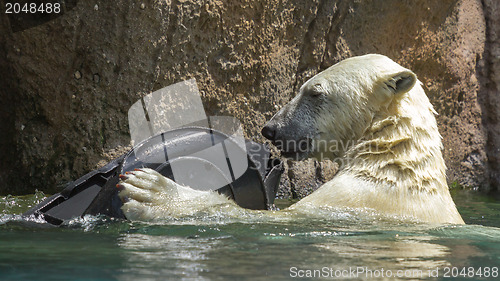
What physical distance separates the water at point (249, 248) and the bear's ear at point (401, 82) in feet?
2.40

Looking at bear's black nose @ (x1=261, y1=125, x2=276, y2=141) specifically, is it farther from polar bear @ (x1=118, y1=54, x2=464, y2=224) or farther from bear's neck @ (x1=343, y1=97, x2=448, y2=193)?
bear's neck @ (x1=343, y1=97, x2=448, y2=193)

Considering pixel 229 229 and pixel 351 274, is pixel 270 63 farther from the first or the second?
pixel 351 274

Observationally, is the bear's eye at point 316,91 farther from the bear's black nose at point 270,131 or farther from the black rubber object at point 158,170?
the black rubber object at point 158,170

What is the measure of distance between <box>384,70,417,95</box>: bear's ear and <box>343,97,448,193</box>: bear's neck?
76 millimetres

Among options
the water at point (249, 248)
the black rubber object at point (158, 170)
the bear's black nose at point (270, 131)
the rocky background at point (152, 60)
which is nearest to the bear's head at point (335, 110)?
the bear's black nose at point (270, 131)

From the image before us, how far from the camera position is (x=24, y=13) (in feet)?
15.3

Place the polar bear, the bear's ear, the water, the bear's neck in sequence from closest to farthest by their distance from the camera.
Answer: the water → the polar bear → the bear's neck → the bear's ear

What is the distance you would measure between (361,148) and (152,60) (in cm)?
188

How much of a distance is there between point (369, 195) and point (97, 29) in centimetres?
231

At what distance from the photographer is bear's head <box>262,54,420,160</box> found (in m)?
3.73

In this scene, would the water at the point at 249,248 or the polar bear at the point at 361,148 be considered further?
the polar bear at the point at 361,148

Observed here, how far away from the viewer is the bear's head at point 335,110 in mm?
3734

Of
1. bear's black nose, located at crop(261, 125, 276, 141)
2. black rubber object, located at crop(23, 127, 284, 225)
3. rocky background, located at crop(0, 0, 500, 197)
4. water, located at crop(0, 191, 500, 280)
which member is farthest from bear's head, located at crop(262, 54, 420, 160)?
rocky background, located at crop(0, 0, 500, 197)

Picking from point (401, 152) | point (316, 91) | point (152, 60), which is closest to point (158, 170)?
point (316, 91)
